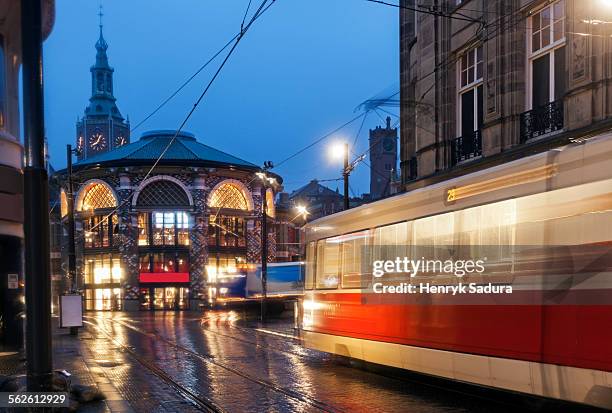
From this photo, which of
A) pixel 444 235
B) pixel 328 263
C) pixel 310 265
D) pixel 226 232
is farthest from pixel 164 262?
pixel 444 235

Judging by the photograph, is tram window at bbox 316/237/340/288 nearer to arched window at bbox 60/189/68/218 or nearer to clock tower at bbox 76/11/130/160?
arched window at bbox 60/189/68/218

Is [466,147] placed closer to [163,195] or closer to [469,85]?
[469,85]

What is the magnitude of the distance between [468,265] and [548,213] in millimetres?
1650

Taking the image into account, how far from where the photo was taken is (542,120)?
1670 cm

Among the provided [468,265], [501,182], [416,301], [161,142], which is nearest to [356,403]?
[416,301]

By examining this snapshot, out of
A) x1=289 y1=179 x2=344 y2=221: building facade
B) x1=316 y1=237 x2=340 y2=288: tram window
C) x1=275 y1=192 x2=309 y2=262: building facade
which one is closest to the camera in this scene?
x1=316 y1=237 x2=340 y2=288: tram window

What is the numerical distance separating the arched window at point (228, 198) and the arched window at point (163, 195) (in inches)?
93.1

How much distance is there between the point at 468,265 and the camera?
362 inches

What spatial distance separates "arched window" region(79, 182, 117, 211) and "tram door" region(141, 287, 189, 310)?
7.77 meters

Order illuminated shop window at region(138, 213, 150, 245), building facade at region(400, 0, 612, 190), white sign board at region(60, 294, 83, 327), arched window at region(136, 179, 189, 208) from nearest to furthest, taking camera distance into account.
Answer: building facade at region(400, 0, 612, 190)
white sign board at region(60, 294, 83, 327)
illuminated shop window at region(138, 213, 150, 245)
arched window at region(136, 179, 189, 208)

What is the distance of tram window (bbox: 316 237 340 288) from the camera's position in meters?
13.3

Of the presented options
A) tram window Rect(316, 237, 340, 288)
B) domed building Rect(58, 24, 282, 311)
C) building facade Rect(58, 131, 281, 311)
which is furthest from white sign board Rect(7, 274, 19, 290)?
building facade Rect(58, 131, 281, 311)

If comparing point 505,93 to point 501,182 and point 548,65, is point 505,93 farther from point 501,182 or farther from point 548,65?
point 501,182

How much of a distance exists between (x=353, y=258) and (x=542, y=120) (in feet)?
23.7
